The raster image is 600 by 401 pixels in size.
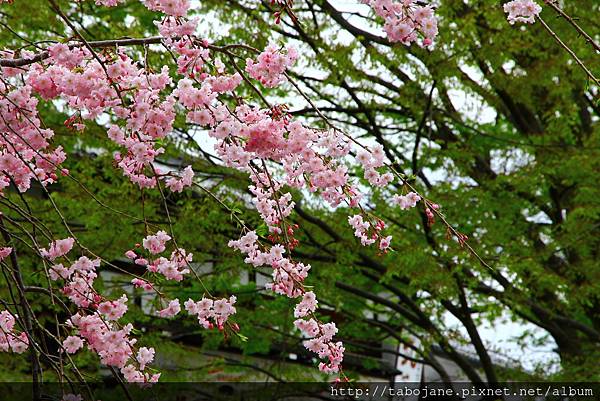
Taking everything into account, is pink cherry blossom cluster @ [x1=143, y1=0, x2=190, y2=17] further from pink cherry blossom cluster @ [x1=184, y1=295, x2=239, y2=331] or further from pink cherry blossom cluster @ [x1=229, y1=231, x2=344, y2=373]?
pink cherry blossom cluster @ [x1=184, y1=295, x2=239, y2=331]

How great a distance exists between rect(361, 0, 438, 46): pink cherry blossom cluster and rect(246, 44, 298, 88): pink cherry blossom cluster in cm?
34

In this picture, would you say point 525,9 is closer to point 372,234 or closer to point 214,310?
point 372,234

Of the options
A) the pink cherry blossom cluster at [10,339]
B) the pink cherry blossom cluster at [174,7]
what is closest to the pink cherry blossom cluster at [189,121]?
the pink cherry blossom cluster at [174,7]

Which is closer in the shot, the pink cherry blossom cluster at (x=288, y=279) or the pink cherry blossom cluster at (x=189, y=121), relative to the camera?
the pink cherry blossom cluster at (x=189, y=121)

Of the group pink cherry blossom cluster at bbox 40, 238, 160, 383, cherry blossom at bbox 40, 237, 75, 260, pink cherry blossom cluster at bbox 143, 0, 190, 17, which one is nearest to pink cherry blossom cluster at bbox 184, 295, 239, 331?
pink cherry blossom cluster at bbox 40, 238, 160, 383

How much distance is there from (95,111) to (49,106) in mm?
4235

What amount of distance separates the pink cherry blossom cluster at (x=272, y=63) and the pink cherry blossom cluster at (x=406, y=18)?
337 millimetres

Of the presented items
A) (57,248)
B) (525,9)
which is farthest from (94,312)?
(525,9)

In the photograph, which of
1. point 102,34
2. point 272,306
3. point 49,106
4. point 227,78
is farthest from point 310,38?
point 227,78

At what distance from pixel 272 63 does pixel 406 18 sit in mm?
503

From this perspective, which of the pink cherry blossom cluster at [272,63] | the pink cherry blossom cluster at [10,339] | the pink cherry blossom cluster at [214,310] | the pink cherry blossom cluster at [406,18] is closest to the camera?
the pink cherry blossom cluster at [406,18]

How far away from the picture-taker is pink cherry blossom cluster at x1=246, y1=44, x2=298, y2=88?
2.71 m

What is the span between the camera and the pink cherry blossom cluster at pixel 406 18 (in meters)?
2.58

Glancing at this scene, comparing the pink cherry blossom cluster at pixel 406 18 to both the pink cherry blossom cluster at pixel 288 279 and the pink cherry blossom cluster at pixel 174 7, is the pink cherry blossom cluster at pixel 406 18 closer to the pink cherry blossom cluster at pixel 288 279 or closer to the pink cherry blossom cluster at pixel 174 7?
the pink cherry blossom cluster at pixel 174 7
